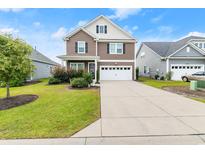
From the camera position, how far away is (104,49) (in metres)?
21.8

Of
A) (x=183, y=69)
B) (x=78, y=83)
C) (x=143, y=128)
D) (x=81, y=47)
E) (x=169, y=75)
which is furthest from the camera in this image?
(x=183, y=69)

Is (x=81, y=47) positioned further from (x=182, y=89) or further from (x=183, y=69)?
(x=183, y=69)

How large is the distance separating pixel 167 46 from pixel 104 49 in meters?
12.3

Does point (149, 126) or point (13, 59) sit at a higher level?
point (13, 59)

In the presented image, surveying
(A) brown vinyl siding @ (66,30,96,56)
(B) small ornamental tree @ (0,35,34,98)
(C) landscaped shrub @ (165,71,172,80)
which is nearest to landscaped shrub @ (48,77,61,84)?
(A) brown vinyl siding @ (66,30,96,56)

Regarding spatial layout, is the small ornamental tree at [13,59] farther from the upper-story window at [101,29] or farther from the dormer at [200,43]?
the dormer at [200,43]

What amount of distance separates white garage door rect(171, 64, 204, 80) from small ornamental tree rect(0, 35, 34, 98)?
19622mm

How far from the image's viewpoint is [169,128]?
4.93 m

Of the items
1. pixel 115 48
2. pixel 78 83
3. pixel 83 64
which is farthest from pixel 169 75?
pixel 78 83

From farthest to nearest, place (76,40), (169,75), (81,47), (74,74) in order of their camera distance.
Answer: (169,75), (81,47), (76,40), (74,74)

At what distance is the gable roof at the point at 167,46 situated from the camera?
77.5ft
